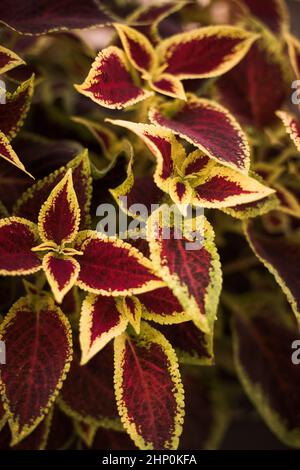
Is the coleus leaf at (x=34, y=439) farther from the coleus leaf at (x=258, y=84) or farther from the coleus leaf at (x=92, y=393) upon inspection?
the coleus leaf at (x=258, y=84)

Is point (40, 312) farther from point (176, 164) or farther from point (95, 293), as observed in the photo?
point (176, 164)

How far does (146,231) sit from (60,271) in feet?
0.31

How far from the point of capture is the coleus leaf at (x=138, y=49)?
2.47 feet

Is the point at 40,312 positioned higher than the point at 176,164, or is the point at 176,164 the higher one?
the point at 176,164

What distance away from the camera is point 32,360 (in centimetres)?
64

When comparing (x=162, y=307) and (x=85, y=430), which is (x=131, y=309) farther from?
(x=85, y=430)

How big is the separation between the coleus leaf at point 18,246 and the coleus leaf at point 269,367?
397 mm

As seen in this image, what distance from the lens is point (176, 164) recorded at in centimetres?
69

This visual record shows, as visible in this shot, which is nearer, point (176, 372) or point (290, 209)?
point (176, 372)

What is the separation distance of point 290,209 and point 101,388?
327 millimetres

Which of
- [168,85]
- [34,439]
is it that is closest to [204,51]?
[168,85]

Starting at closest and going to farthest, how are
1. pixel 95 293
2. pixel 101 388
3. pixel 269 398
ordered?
pixel 95 293
pixel 101 388
pixel 269 398
